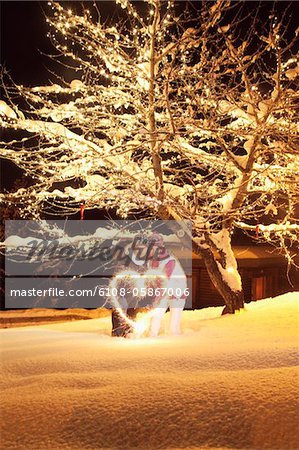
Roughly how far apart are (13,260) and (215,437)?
57.7 ft

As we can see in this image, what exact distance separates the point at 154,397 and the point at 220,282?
5767 millimetres

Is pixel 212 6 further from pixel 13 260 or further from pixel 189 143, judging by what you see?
pixel 13 260

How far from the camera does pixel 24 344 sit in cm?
595

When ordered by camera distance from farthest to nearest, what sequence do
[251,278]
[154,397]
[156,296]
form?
[251,278] < [156,296] < [154,397]

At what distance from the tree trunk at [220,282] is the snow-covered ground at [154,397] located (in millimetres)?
3544

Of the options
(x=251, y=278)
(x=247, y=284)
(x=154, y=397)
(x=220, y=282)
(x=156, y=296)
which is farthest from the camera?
(x=247, y=284)

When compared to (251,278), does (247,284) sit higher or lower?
lower

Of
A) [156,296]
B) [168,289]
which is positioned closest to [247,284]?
[168,289]

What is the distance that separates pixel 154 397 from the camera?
3.14 m

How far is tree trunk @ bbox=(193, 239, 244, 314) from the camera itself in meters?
8.67

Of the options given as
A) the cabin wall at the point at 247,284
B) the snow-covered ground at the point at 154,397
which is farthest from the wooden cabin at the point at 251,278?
the snow-covered ground at the point at 154,397

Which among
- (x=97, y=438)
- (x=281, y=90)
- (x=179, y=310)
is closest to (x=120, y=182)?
(x=179, y=310)

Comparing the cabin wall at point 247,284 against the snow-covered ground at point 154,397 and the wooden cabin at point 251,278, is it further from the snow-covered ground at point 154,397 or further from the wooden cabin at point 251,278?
the snow-covered ground at point 154,397

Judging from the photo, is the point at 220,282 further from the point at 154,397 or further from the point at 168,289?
the point at 154,397
